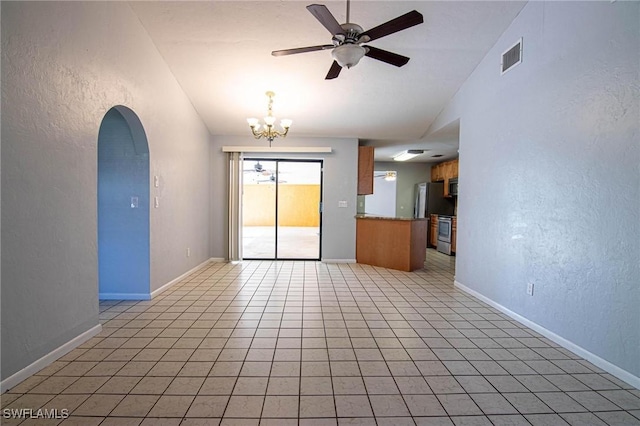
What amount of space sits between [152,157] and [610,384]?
4.56 meters

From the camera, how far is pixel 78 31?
7.71 feet

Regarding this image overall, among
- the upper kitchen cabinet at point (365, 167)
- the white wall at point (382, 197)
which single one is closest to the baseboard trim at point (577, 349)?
the upper kitchen cabinet at point (365, 167)

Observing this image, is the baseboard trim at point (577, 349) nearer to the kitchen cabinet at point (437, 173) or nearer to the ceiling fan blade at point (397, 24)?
the ceiling fan blade at point (397, 24)

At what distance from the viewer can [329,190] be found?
586cm

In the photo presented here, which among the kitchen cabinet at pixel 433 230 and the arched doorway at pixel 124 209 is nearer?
the arched doorway at pixel 124 209

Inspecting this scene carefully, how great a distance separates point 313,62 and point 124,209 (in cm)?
291

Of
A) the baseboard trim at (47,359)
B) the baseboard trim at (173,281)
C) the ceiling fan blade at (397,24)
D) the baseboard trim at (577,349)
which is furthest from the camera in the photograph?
the baseboard trim at (173,281)

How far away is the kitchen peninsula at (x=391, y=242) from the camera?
5270 mm

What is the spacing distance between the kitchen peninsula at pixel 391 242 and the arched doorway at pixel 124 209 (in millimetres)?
3708

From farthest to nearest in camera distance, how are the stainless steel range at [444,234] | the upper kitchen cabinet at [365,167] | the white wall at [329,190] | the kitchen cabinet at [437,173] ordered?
1. the kitchen cabinet at [437,173]
2. the stainless steel range at [444,234]
3. the upper kitchen cabinet at [365,167]
4. the white wall at [329,190]

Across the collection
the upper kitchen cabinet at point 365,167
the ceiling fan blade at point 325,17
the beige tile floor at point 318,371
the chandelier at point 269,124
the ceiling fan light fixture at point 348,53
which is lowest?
the beige tile floor at point 318,371

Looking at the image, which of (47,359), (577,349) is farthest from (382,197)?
(47,359)

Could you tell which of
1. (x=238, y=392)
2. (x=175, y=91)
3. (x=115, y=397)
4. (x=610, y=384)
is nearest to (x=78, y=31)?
(x=175, y=91)

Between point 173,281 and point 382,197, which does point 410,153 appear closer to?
point 382,197
